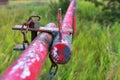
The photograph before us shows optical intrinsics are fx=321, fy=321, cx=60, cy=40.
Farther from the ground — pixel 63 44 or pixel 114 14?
pixel 63 44

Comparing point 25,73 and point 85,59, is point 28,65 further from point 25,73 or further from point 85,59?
point 85,59

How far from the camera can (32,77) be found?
0.91m

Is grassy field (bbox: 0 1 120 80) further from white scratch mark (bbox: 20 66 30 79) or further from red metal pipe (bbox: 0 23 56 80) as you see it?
white scratch mark (bbox: 20 66 30 79)

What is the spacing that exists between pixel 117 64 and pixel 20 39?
107cm

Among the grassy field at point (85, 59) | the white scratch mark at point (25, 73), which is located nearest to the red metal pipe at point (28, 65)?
the white scratch mark at point (25, 73)

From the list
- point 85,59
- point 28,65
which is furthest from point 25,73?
point 85,59

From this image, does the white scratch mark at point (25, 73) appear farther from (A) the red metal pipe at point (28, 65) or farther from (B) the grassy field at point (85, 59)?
(B) the grassy field at point (85, 59)

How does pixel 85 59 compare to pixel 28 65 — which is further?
pixel 85 59

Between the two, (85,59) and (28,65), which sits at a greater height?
(28,65)

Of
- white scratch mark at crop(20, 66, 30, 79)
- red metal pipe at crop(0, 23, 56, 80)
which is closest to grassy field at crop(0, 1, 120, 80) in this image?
red metal pipe at crop(0, 23, 56, 80)

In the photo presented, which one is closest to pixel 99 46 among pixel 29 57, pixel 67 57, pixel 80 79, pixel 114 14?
pixel 80 79

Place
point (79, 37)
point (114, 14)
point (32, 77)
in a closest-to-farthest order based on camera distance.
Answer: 1. point (32, 77)
2. point (79, 37)
3. point (114, 14)

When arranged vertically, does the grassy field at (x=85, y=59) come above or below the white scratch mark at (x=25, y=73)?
below

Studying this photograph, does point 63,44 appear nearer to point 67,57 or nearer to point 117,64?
point 67,57
